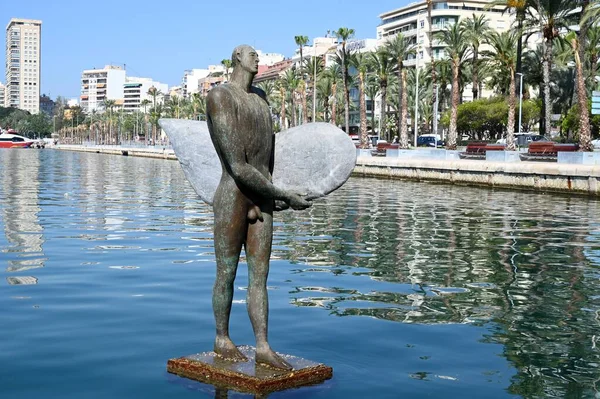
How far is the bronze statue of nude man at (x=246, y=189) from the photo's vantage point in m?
6.09

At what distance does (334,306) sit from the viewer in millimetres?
9781

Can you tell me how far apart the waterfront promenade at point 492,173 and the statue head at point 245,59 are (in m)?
28.7

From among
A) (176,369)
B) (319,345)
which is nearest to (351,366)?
(319,345)

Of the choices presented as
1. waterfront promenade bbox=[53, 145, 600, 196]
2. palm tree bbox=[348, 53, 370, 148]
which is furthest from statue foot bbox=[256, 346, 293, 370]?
palm tree bbox=[348, 53, 370, 148]

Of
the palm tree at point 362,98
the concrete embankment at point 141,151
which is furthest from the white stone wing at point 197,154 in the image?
the concrete embankment at point 141,151

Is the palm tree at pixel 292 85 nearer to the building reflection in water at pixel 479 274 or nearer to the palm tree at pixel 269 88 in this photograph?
the palm tree at pixel 269 88

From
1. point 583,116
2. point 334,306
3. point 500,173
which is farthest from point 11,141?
point 334,306

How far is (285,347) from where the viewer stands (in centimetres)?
777

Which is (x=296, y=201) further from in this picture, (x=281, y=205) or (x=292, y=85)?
(x=292, y=85)

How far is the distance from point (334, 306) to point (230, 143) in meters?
4.13

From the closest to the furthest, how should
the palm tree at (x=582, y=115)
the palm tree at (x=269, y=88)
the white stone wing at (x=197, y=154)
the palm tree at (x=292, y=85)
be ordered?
the white stone wing at (x=197, y=154) < the palm tree at (x=582, y=115) < the palm tree at (x=292, y=85) < the palm tree at (x=269, y=88)

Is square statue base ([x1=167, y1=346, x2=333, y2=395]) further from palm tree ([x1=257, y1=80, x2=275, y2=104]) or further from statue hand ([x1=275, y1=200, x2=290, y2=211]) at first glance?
palm tree ([x1=257, y1=80, x2=275, y2=104])

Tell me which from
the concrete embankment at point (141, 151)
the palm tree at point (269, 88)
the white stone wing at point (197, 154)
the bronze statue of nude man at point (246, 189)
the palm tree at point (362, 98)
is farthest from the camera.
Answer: the palm tree at point (269, 88)

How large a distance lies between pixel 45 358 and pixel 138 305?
241 centimetres
